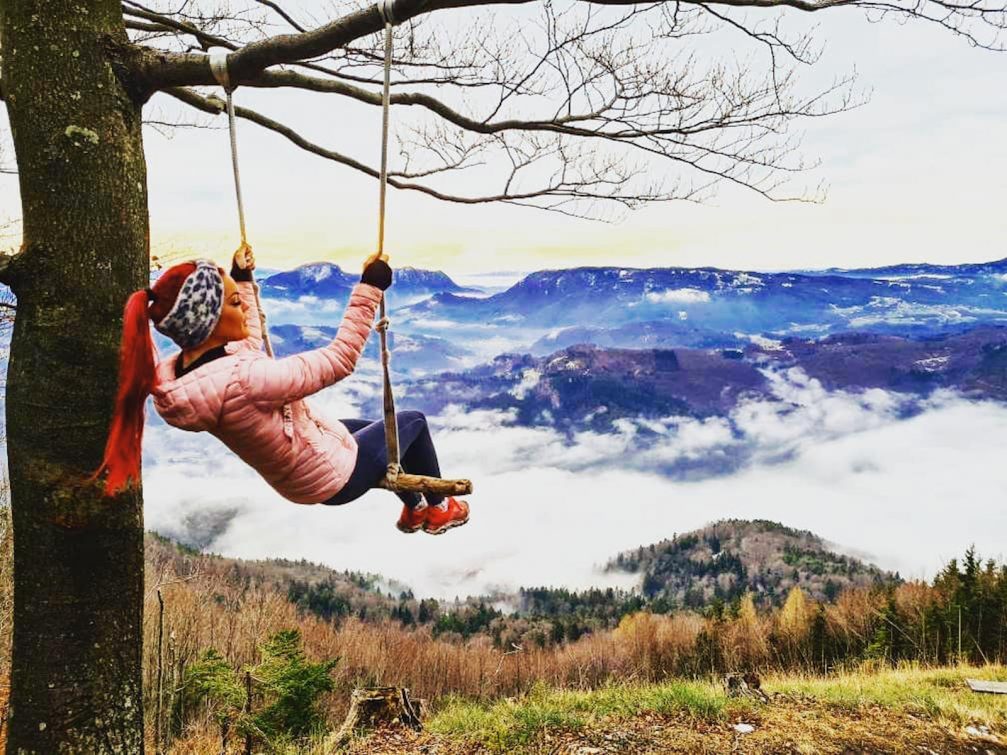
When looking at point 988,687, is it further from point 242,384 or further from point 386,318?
point 242,384

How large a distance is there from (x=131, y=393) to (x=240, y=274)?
78 cm

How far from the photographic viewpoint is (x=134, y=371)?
2.57 metres

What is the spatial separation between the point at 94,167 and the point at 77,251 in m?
0.31

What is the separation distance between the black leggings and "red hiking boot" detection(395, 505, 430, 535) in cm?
4

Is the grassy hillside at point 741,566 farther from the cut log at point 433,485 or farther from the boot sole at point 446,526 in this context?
the cut log at point 433,485

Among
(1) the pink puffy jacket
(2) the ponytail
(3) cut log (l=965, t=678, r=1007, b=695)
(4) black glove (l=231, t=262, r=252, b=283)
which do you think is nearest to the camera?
(2) the ponytail

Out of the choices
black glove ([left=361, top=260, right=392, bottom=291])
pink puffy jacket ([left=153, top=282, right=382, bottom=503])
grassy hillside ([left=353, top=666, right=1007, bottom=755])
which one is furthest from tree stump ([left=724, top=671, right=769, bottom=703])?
black glove ([left=361, top=260, right=392, bottom=291])

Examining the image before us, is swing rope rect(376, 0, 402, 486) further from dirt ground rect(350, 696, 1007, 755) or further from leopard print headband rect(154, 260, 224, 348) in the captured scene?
dirt ground rect(350, 696, 1007, 755)

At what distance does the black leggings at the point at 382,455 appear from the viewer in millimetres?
3250

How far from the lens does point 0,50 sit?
115 inches

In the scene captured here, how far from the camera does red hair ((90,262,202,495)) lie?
256 cm

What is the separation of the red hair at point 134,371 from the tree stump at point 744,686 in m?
4.82

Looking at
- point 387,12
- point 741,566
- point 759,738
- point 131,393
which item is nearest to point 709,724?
point 759,738

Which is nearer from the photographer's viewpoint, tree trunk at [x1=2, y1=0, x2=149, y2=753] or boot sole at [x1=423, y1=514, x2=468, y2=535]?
tree trunk at [x1=2, y1=0, x2=149, y2=753]
